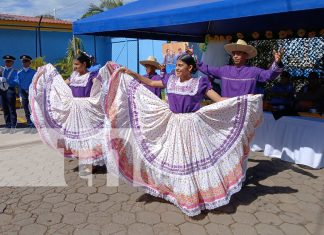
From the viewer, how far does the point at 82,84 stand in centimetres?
466

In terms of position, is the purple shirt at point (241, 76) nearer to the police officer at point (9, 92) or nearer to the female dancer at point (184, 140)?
the female dancer at point (184, 140)

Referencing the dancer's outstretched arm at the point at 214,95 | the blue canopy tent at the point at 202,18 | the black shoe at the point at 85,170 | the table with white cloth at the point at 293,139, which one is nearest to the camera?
the dancer's outstretched arm at the point at 214,95

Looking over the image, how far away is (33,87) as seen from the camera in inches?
Answer: 200

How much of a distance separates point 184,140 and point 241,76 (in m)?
1.54

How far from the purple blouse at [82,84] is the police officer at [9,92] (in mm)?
3941

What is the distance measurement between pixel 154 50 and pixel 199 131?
11765 mm

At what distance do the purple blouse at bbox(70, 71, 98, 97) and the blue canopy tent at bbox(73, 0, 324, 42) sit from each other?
4.58 ft

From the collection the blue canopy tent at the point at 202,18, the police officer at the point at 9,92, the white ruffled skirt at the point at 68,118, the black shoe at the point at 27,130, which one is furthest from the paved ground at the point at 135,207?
the police officer at the point at 9,92

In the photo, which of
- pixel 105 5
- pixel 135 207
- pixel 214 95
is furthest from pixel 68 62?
pixel 214 95

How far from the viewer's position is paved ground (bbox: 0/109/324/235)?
333 cm

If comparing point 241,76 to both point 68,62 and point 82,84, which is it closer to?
point 82,84

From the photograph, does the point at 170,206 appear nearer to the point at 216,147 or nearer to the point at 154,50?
the point at 216,147

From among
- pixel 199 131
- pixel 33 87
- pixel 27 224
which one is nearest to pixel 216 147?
pixel 199 131

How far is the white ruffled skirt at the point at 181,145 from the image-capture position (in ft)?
11.6
